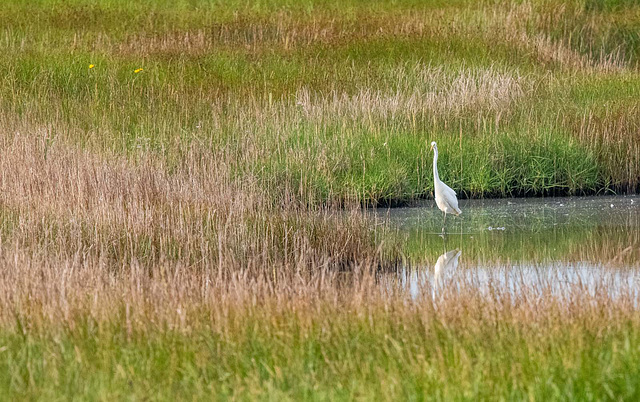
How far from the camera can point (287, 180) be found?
955 centimetres

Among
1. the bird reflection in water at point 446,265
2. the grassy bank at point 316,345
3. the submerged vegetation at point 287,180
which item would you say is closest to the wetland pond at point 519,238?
the bird reflection in water at point 446,265

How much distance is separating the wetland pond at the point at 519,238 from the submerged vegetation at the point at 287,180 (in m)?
0.22

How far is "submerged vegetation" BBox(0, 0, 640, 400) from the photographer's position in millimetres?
4570

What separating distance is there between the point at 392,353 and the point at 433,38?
37.6 ft

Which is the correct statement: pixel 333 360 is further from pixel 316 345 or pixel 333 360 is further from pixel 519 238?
pixel 519 238

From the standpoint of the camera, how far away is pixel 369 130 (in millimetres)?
11477

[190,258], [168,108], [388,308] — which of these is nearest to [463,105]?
[168,108]

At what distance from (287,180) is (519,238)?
2250mm

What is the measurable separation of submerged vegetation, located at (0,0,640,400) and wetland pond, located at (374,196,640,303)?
22 centimetres

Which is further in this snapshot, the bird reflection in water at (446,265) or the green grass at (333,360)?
the bird reflection in water at (446,265)

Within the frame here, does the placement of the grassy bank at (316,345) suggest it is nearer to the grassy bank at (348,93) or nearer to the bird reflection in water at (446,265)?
the bird reflection in water at (446,265)

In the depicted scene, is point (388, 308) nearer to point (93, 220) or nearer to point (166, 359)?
point (166, 359)

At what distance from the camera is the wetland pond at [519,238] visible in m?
7.70

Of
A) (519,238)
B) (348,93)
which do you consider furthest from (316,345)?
(348,93)
